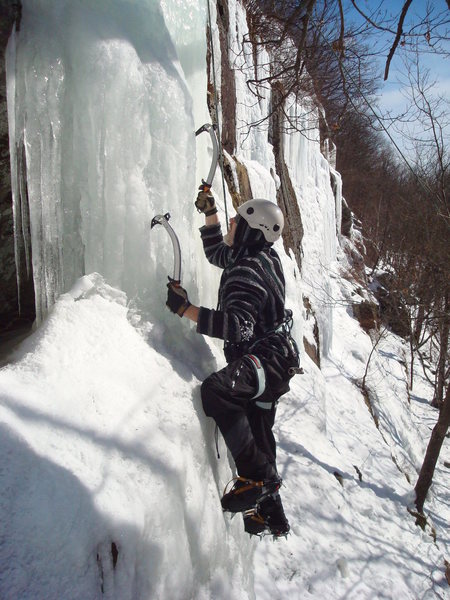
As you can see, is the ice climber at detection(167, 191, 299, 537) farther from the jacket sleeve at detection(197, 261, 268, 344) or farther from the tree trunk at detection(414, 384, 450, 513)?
the tree trunk at detection(414, 384, 450, 513)

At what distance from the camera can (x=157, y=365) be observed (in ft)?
6.39

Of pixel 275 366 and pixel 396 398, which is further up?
pixel 275 366

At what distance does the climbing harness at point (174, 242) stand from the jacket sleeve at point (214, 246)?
36 cm

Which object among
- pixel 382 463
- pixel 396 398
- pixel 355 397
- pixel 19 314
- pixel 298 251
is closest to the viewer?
pixel 19 314

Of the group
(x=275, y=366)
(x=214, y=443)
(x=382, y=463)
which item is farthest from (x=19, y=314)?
(x=382, y=463)

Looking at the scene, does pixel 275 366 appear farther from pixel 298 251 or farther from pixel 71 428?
pixel 298 251

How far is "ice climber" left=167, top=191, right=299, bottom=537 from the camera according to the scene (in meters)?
1.95

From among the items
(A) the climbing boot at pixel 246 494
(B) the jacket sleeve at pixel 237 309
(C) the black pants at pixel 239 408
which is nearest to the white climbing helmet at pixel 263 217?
(B) the jacket sleeve at pixel 237 309

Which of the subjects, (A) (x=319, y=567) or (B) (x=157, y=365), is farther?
(A) (x=319, y=567)

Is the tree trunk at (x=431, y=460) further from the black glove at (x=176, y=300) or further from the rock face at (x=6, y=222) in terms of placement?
the rock face at (x=6, y=222)

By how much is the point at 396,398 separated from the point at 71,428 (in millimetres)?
9651

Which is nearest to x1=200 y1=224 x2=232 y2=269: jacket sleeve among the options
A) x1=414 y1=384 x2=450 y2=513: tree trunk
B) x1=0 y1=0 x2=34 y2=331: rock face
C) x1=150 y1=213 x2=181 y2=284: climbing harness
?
x1=150 y1=213 x2=181 y2=284: climbing harness

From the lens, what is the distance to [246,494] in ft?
6.28

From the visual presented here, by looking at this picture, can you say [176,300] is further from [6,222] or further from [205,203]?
[6,222]
